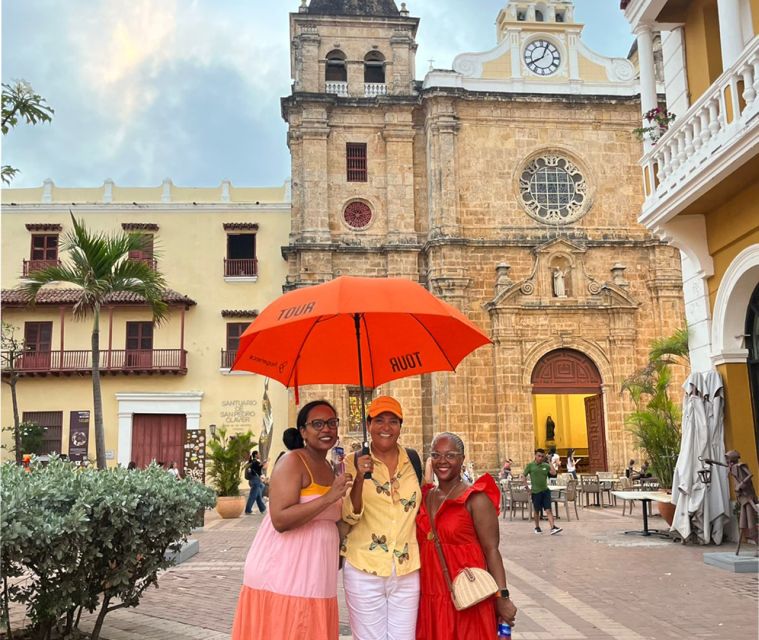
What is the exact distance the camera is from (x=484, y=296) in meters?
26.6

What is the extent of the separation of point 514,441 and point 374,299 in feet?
71.1

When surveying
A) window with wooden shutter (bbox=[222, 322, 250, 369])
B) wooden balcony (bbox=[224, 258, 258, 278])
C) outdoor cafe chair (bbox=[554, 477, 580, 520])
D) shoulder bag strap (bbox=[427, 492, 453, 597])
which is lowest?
outdoor cafe chair (bbox=[554, 477, 580, 520])

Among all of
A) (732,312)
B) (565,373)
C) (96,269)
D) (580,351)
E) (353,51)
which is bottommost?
(732,312)

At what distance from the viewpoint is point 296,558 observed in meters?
3.91

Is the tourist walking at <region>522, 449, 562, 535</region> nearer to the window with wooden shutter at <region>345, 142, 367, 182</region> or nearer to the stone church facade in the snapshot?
the stone church facade

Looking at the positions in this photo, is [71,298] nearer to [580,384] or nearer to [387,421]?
[580,384]

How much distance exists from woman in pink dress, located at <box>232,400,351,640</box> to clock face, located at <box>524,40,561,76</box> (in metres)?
27.1

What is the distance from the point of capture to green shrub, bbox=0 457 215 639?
4.88 meters

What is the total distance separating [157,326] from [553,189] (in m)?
14.8

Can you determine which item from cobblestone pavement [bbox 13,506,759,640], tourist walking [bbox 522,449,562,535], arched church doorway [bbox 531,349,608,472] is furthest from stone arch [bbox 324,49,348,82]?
cobblestone pavement [bbox 13,506,759,640]

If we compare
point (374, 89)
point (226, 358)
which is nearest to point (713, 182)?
point (374, 89)

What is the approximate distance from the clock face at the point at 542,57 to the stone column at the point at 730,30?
19635 millimetres

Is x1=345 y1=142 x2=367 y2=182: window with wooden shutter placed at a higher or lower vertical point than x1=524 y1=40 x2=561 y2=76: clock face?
lower


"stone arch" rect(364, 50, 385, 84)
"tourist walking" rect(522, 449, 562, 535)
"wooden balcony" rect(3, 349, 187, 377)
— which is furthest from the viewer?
"stone arch" rect(364, 50, 385, 84)
